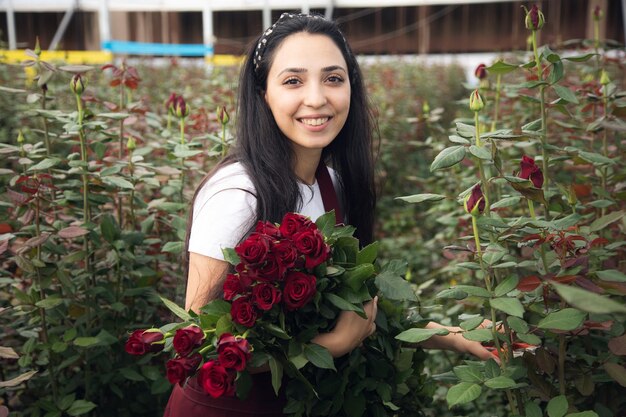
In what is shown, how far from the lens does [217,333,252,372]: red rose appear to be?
1.23 metres

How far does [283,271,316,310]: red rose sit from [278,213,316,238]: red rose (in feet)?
0.25

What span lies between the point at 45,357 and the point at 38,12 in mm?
14901

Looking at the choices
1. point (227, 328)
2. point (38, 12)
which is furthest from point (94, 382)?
point (38, 12)

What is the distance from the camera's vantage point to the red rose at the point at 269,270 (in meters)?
1.30

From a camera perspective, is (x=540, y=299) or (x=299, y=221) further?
(x=540, y=299)

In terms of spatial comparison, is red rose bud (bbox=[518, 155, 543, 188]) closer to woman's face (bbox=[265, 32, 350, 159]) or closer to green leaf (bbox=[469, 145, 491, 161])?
green leaf (bbox=[469, 145, 491, 161])

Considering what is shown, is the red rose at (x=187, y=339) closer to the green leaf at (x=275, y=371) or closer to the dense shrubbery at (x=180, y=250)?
the green leaf at (x=275, y=371)

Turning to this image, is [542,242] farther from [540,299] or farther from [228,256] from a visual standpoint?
[228,256]

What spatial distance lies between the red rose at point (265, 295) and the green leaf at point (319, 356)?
0.45 ft

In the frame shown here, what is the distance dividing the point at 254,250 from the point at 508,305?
48 centimetres

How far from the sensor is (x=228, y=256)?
1.40 m

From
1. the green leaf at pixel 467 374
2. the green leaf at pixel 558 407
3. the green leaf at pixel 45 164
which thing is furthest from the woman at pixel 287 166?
the green leaf at pixel 45 164

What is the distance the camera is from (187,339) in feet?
4.24

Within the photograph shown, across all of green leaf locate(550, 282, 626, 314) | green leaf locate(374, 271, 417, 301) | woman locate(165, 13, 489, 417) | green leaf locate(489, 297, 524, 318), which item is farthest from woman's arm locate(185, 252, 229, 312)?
green leaf locate(550, 282, 626, 314)
